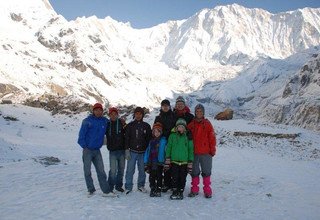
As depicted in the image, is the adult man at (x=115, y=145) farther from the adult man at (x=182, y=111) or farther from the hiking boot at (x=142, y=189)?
the adult man at (x=182, y=111)

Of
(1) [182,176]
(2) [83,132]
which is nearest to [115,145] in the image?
(2) [83,132]

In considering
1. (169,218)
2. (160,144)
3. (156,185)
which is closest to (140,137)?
(160,144)

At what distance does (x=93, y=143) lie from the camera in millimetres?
12047

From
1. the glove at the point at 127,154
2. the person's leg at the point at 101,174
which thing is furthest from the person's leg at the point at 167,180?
the person's leg at the point at 101,174

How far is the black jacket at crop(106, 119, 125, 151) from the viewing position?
41.4 ft

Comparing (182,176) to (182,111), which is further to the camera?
(182,111)

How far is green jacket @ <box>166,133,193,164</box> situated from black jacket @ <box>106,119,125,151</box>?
1.44m

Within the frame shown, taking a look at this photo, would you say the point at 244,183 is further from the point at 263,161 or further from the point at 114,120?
the point at 263,161

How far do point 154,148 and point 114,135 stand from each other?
48.6 inches

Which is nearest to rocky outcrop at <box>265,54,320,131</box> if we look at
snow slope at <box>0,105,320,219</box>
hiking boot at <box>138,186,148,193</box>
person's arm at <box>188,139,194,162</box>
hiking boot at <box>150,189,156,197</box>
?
snow slope at <box>0,105,320,219</box>

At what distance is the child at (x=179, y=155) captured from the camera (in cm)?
1238

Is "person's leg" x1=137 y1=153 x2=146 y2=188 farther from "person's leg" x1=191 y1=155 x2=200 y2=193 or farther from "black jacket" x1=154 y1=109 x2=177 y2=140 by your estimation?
"person's leg" x1=191 y1=155 x2=200 y2=193

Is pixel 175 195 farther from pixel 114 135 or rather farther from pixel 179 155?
pixel 114 135

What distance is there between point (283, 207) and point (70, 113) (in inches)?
1322
